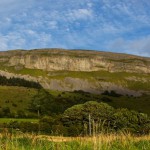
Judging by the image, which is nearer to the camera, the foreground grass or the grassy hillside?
the foreground grass

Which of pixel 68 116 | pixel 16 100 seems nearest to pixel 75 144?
pixel 68 116

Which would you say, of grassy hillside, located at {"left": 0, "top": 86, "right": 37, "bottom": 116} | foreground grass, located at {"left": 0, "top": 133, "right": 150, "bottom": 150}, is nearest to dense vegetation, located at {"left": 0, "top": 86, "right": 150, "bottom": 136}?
grassy hillside, located at {"left": 0, "top": 86, "right": 37, "bottom": 116}

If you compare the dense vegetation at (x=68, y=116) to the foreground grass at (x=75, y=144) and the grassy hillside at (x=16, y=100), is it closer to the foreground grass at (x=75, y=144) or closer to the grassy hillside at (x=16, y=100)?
the grassy hillside at (x=16, y=100)

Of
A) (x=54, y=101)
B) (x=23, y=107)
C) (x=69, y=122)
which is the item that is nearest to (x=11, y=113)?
(x=23, y=107)

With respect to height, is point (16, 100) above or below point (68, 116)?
above

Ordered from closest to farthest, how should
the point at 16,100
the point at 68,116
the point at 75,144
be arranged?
the point at 75,144, the point at 68,116, the point at 16,100

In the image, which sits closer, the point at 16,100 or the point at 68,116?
the point at 68,116

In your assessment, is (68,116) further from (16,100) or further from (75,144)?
(16,100)

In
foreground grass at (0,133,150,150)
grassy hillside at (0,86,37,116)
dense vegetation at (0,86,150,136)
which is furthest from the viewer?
grassy hillside at (0,86,37,116)

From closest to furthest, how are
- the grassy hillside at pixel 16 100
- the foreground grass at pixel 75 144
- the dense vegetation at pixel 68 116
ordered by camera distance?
the foreground grass at pixel 75 144 → the dense vegetation at pixel 68 116 → the grassy hillside at pixel 16 100

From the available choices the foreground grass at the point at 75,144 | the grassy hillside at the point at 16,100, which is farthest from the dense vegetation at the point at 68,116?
the foreground grass at the point at 75,144

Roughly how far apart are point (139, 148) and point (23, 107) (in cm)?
15736

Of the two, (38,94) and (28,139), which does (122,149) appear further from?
(38,94)

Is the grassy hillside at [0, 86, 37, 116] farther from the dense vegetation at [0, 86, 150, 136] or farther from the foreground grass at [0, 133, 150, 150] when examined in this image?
the foreground grass at [0, 133, 150, 150]
